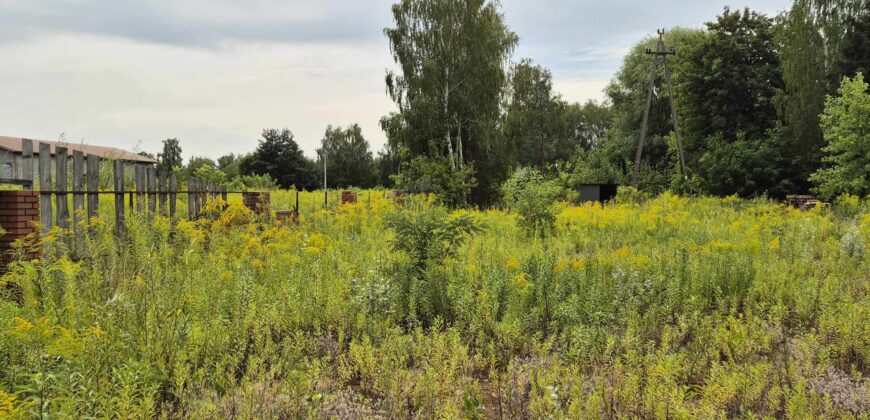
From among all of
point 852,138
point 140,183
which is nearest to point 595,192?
point 852,138

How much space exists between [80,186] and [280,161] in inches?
2088

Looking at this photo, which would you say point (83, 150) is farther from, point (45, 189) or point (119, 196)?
point (45, 189)

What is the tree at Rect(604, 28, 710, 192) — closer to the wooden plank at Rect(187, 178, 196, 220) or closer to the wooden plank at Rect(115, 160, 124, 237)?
the wooden plank at Rect(187, 178, 196, 220)

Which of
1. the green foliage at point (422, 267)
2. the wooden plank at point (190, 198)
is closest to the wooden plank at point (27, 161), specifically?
the wooden plank at point (190, 198)

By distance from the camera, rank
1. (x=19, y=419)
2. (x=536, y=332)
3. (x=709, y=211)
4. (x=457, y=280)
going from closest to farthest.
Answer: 1. (x=19, y=419)
2. (x=536, y=332)
3. (x=457, y=280)
4. (x=709, y=211)

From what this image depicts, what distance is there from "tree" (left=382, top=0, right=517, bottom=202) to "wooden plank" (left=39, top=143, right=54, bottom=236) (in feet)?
56.2

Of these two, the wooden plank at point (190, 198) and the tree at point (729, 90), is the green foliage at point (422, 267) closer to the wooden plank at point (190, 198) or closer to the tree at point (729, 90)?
the wooden plank at point (190, 198)

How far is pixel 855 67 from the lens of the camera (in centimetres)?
2081

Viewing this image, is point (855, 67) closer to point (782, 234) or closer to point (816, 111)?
point (816, 111)

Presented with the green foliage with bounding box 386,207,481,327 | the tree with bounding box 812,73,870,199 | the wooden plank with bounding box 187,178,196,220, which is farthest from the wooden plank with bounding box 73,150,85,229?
the tree with bounding box 812,73,870,199

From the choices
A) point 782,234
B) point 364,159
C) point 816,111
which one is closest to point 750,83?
point 816,111

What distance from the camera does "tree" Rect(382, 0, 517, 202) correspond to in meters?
22.8

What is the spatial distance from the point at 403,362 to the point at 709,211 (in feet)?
39.8

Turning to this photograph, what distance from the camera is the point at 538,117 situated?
45.3m
